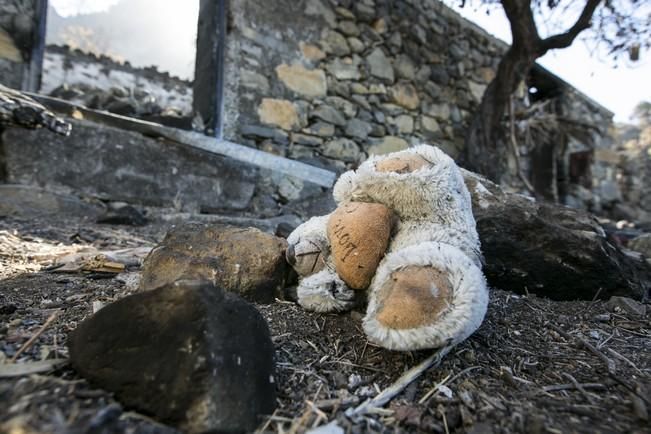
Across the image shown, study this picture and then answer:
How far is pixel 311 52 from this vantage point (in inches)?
127

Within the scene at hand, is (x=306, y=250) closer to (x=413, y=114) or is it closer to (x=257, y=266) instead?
(x=257, y=266)

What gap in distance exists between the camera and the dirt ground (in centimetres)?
56

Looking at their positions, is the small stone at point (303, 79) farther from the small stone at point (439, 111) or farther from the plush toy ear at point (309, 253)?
the plush toy ear at point (309, 253)

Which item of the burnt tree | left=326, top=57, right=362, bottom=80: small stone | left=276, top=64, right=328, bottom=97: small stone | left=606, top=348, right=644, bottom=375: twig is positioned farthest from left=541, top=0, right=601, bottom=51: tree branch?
left=606, top=348, right=644, bottom=375: twig

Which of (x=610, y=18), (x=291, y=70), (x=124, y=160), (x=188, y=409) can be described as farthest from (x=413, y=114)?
(x=188, y=409)

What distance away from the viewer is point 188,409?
0.54 m

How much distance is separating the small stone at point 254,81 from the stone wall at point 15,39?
53.8 inches

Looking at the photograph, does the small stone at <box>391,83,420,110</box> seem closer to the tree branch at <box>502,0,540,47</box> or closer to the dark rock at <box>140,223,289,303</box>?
the tree branch at <box>502,0,540,47</box>

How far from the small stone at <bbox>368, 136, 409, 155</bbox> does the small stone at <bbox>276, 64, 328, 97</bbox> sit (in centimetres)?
75

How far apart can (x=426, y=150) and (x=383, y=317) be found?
0.54 m

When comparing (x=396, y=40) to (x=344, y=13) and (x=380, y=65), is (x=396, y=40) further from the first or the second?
(x=344, y=13)

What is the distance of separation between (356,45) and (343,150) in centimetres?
104

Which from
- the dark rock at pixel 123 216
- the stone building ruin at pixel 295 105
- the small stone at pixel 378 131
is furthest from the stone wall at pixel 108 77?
the dark rock at pixel 123 216

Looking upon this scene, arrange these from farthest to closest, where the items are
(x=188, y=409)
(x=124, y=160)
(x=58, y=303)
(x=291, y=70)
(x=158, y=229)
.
Result: (x=291, y=70) → (x=124, y=160) → (x=158, y=229) → (x=58, y=303) → (x=188, y=409)
